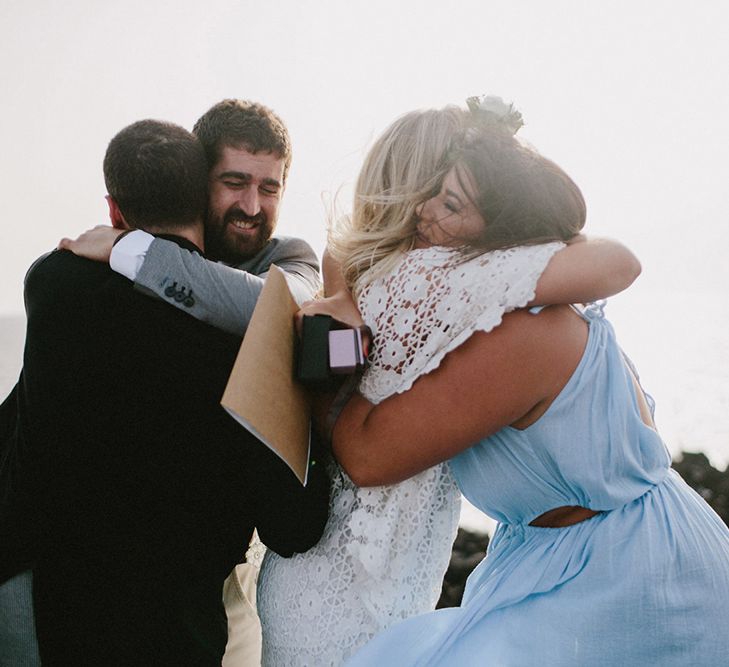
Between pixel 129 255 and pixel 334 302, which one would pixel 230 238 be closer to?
pixel 129 255

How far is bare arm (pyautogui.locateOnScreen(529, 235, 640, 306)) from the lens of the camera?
1.31m

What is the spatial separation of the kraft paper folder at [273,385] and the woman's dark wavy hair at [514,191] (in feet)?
1.47

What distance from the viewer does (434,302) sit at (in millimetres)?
1377

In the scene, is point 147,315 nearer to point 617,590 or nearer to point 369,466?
point 369,466

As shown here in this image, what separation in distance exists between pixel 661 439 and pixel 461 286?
2.00 ft

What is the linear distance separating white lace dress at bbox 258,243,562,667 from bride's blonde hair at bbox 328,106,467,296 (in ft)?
0.29

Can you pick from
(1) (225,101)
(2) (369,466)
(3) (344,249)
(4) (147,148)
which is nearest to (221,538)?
(2) (369,466)

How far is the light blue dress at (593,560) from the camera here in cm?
133

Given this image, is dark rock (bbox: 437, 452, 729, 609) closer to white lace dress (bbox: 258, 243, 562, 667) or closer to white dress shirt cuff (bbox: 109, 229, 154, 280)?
white lace dress (bbox: 258, 243, 562, 667)

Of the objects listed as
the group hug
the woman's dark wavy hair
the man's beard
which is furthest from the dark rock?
the woman's dark wavy hair

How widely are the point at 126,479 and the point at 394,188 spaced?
89 cm

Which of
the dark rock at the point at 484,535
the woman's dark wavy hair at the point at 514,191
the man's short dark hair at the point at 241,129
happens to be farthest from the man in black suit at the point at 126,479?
the dark rock at the point at 484,535

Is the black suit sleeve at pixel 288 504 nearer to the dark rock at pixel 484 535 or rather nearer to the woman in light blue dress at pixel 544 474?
the woman in light blue dress at pixel 544 474

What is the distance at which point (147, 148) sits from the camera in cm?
175
